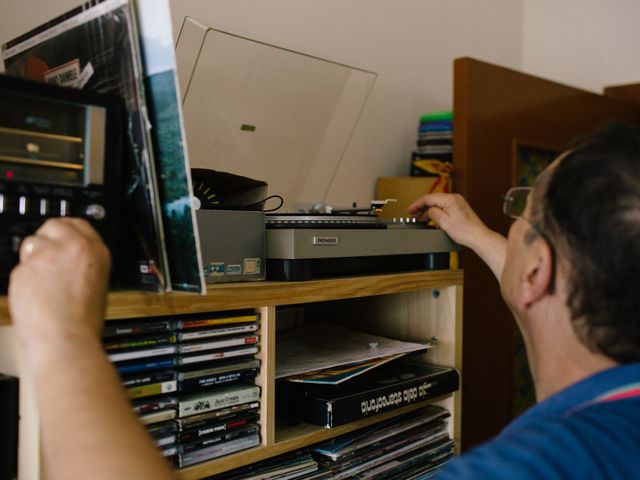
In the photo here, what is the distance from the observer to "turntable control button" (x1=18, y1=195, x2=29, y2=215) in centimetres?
71

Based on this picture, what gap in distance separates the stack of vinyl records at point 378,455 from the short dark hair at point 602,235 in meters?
0.51

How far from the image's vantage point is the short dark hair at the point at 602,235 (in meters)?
0.71

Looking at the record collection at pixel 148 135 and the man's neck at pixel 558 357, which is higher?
the record collection at pixel 148 135

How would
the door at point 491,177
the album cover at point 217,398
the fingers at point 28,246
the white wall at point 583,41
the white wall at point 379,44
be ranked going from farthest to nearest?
the white wall at point 583,41 → the door at point 491,177 → the white wall at point 379,44 → the album cover at point 217,398 → the fingers at point 28,246

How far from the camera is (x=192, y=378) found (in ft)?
2.95

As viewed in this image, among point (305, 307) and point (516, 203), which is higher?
point (516, 203)

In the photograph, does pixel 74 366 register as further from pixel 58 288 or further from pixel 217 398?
pixel 217 398

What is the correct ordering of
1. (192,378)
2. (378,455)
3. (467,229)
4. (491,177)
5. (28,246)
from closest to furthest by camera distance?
(28,246), (192,378), (378,455), (467,229), (491,177)

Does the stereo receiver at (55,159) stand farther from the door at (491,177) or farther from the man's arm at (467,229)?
the door at (491,177)

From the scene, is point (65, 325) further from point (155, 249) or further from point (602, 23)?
point (602, 23)

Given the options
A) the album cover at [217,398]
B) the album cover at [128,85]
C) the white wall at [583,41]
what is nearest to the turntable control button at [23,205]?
the album cover at [128,85]

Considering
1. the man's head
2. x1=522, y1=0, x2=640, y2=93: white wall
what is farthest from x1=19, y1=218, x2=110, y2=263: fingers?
x1=522, y1=0, x2=640, y2=93: white wall

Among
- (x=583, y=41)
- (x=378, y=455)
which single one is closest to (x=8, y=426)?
(x=378, y=455)

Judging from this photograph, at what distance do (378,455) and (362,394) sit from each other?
159mm
